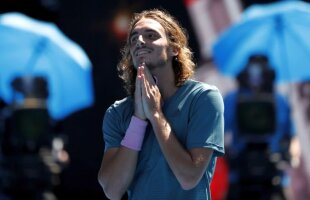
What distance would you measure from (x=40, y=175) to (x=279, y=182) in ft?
6.92

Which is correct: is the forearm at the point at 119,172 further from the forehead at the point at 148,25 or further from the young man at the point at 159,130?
the forehead at the point at 148,25

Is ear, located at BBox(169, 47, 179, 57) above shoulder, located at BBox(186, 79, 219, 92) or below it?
above

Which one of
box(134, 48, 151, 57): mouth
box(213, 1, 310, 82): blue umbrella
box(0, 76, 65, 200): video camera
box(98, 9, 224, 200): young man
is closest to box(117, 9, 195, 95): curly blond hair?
box(98, 9, 224, 200): young man

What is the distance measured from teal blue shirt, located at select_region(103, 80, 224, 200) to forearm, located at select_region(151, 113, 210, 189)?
0.05m

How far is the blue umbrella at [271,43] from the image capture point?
666cm

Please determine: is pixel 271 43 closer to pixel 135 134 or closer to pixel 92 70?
pixel 92 70

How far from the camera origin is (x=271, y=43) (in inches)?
271

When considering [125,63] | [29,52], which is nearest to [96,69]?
[29,52]

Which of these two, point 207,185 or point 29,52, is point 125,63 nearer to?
point 207,185

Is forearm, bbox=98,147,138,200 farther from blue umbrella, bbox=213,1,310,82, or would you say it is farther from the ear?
blue umbrella, bbox=213,1,310,82

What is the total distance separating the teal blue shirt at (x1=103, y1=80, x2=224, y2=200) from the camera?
2.62 metres

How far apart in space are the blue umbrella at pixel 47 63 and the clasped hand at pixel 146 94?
4.54 metres

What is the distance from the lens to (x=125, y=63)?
296 centimetres

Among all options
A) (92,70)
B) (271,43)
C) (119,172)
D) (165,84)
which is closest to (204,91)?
(165,84)
